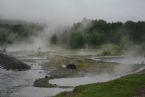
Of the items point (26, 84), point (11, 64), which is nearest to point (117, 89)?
point (26, 84)

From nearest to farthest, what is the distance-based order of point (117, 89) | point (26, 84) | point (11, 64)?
point (117, 89)
point (26, 84)
point (11, 64)

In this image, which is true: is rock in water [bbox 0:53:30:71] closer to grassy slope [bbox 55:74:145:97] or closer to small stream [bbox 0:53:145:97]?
small stream [bbox 0:53:145:97]

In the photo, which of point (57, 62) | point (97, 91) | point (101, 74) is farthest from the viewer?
point (57, 62)

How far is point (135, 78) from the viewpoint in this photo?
79.4 m

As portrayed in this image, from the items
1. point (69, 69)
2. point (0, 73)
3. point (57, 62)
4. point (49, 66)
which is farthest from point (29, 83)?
point (57, 62)

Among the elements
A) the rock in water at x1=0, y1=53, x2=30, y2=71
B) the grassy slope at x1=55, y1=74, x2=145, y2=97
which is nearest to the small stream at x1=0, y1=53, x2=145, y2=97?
the rock in water at x1=0, y1=53, x2=30, y2=71

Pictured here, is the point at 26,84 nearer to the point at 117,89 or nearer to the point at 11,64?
the point at 117,89

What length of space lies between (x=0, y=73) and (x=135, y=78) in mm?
55268

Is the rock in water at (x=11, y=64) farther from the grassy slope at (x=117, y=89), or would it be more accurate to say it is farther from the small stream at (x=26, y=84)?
the grassy slope at (x=117, y=89)

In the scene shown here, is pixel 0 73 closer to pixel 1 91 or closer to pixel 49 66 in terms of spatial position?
pixel 49 66

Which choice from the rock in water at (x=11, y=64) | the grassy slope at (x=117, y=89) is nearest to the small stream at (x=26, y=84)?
the rock in water at (x=11, y=64)

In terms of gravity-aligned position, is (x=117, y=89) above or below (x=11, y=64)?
below

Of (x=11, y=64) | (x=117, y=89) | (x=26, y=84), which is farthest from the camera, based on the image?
(x=11, y=64)

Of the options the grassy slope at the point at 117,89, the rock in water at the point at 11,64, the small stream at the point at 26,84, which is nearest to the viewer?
the grassy slope at the point at 117,89
